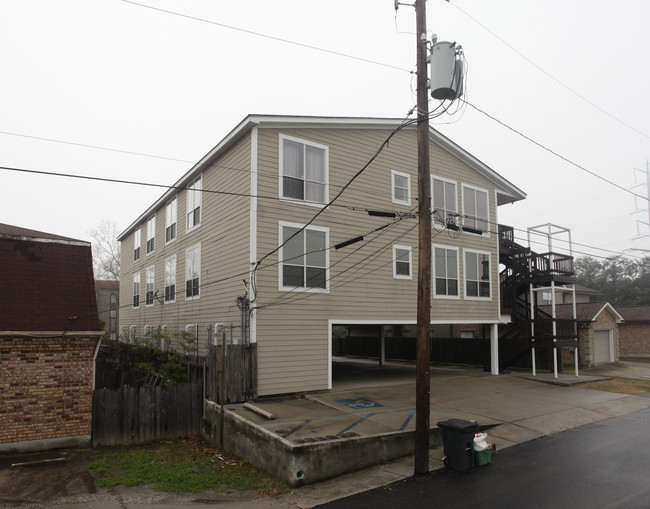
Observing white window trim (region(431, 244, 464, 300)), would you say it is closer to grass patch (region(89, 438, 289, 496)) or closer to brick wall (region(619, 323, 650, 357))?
grass patch (region(89, 438, 289, 496))

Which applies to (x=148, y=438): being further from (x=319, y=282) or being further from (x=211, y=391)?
(x=319, y=282)

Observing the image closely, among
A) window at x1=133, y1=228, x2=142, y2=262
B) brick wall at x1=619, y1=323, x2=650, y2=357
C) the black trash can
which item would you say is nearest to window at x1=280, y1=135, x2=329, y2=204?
the black trash can

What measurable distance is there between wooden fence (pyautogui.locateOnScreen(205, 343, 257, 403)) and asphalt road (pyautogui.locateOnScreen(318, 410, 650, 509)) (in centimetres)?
642

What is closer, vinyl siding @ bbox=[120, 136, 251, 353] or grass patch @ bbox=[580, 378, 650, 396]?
vinyl siding @ bbox=[120, 136, 251, 353]

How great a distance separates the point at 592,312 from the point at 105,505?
2779 centimetres

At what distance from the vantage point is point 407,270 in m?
19.0

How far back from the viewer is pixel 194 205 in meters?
20.5

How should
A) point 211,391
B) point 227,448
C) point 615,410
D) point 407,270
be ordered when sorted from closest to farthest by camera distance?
point 227,448 < point 211,391 < point 615,410 < point 407,270

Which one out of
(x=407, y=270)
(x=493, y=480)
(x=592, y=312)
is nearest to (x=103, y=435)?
(x=493, y=480)

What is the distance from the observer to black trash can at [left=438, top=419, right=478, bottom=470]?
940cm

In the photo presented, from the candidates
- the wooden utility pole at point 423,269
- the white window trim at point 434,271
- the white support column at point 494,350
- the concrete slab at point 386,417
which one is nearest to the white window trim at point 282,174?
the white window trim at point 434,271

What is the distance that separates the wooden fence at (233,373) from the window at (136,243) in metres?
17.2

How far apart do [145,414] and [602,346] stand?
26.9 meters

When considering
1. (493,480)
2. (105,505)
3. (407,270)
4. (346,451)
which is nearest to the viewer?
(105,505)
